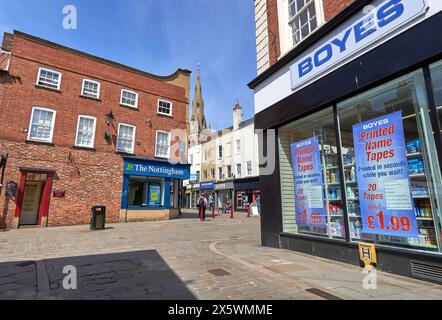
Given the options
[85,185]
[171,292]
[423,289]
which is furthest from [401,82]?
[85,185]

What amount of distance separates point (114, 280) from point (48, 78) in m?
14.2

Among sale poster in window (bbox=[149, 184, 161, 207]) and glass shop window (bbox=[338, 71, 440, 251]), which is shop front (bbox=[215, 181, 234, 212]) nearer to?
sale poster in window (bbox=[149, 184, 161, 207])

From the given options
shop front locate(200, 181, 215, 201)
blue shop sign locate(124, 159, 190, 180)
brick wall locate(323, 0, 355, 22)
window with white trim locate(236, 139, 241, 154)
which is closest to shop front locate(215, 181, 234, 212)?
shop front locate(200, 181, 215, 201)

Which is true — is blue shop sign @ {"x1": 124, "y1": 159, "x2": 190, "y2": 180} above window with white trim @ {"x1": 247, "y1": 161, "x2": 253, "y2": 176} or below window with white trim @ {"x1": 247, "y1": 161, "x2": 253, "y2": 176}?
below

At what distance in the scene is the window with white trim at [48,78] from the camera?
1408 cm

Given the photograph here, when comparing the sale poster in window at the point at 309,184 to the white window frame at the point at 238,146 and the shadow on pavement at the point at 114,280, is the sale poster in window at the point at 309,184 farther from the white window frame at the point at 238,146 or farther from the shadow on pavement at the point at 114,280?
the white window frame at the point at 238,146

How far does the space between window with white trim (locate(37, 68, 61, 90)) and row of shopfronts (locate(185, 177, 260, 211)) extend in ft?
59.1

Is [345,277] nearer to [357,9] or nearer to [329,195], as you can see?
[329,195]

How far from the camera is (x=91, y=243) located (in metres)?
8.52

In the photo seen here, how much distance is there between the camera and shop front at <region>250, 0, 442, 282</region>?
448 cm

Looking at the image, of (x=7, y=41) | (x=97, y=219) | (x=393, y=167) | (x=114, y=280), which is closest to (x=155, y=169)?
(x=97, y=219)

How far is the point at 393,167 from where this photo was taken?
4977 mm

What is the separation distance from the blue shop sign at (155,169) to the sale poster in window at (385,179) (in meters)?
13.8
